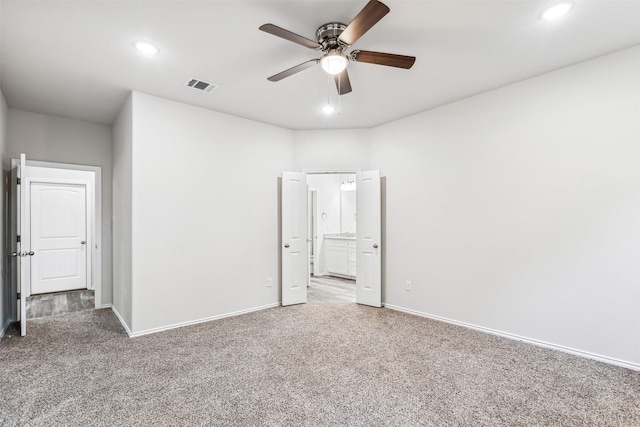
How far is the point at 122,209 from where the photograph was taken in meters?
3.94

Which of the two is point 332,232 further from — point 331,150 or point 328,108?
point 328,108

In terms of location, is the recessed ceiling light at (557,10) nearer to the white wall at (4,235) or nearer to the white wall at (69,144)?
the white wall at (4,235)

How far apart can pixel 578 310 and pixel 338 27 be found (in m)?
3.33

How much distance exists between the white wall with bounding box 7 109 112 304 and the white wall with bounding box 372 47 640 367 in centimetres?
450

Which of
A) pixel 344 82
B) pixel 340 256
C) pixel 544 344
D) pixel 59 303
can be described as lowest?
pixel 59 303

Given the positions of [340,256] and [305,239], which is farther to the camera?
[340,256]

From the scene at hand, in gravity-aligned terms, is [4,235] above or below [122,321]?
above

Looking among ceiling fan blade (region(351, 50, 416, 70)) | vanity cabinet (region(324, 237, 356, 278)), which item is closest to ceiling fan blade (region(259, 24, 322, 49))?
ceiling fan blade (region(351, 50, 416, 70))

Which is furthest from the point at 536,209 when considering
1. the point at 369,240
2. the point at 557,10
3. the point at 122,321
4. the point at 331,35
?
the point at 122,321

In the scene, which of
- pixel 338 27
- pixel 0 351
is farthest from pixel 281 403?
pixel 0 351

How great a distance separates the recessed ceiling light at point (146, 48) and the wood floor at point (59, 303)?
399 centimetres

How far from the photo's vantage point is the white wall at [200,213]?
354 cm

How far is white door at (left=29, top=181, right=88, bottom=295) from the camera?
18.3 feet

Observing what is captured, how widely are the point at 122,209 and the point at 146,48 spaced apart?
7.06 ft
